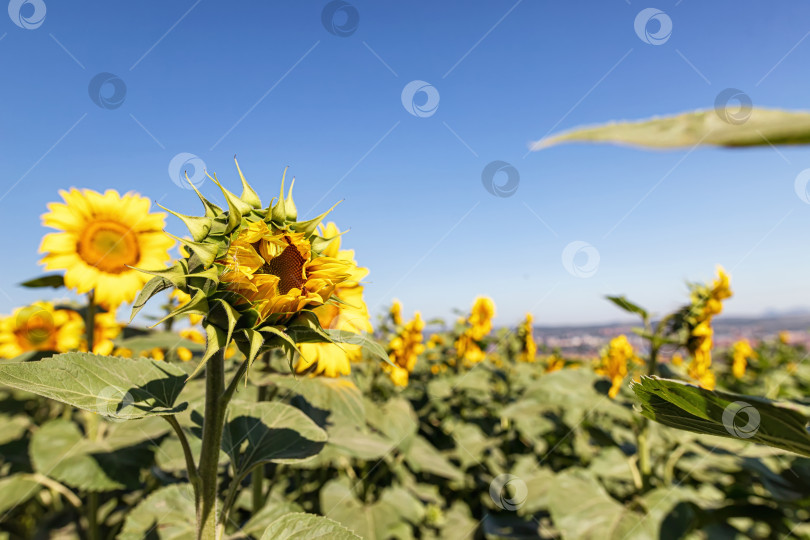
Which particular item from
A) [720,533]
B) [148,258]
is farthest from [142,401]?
[720,533]

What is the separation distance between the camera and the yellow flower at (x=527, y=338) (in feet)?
17.2

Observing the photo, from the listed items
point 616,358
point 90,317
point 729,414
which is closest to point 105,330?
point 90,317

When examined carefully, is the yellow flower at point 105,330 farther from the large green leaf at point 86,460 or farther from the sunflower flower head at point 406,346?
the sunflower flower head at point 406,346

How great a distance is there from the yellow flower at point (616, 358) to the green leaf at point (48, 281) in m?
2.85

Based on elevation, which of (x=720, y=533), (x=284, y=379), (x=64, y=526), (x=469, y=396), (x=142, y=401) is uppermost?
(x=469, y=396)

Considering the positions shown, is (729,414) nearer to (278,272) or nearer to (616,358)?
(278,272)

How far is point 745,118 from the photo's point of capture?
219 millimetres

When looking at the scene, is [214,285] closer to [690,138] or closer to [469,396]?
[690,138]

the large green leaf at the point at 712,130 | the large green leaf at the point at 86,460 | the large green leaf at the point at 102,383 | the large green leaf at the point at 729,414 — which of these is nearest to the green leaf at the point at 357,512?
the large green leaf at the point at 86,460

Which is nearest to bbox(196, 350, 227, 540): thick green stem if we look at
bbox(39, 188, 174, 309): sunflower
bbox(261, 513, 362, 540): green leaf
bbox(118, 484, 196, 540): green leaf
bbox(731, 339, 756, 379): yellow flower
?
bbox(261, 513, 362, 540): green leaf

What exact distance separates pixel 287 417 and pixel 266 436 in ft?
0.27

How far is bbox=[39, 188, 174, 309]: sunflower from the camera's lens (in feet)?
5.51

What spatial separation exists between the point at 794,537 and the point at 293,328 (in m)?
2.81

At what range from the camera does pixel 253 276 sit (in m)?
0.72
